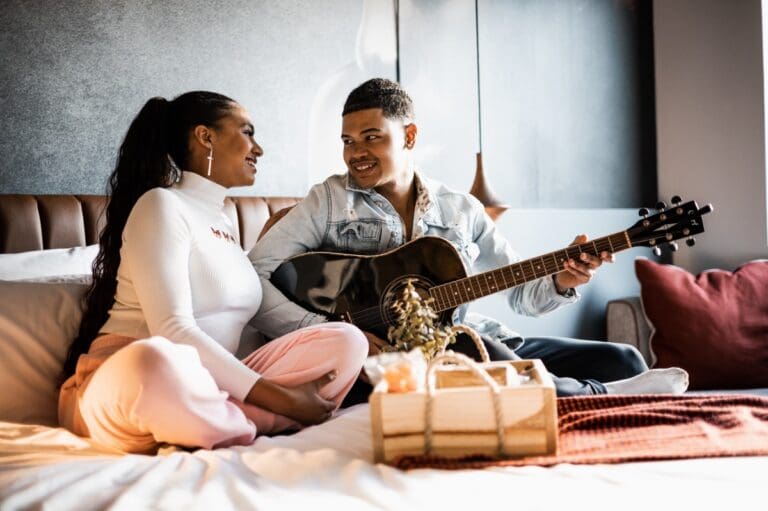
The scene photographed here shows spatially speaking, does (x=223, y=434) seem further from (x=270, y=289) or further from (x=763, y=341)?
(x=763, y=341)

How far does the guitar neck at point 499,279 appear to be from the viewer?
2066 mm

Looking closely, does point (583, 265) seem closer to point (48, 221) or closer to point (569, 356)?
point (569, 356)

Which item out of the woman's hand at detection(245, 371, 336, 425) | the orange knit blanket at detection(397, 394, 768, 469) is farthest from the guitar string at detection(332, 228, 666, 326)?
the orange knit blanket at detection(397, 394, 768, 469)

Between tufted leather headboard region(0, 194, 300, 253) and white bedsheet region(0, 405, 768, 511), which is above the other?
tufted leather headboard region(0, 194, 300, 253)

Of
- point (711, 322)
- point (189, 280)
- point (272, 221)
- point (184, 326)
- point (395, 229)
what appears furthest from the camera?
point (711, 322)

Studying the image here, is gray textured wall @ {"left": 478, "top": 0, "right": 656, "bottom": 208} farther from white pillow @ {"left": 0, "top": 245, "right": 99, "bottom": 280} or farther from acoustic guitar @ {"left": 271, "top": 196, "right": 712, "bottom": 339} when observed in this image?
white pillow @ {"left": 0, "top": 245, "right": 99, "bottom": 280}

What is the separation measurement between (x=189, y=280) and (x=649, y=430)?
1.03 meters

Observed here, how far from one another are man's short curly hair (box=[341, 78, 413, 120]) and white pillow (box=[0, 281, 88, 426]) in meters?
1.03

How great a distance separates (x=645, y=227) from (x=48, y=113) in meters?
1.84

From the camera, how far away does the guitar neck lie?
2.07m

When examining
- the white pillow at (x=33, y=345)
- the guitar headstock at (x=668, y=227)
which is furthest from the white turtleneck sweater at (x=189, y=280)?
the guitar headstock at (x=668, y=227)

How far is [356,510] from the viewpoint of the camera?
1031 mm

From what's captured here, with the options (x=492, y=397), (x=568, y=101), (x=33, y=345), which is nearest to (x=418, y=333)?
(x=492, y=397)

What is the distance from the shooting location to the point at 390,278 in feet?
7.04
